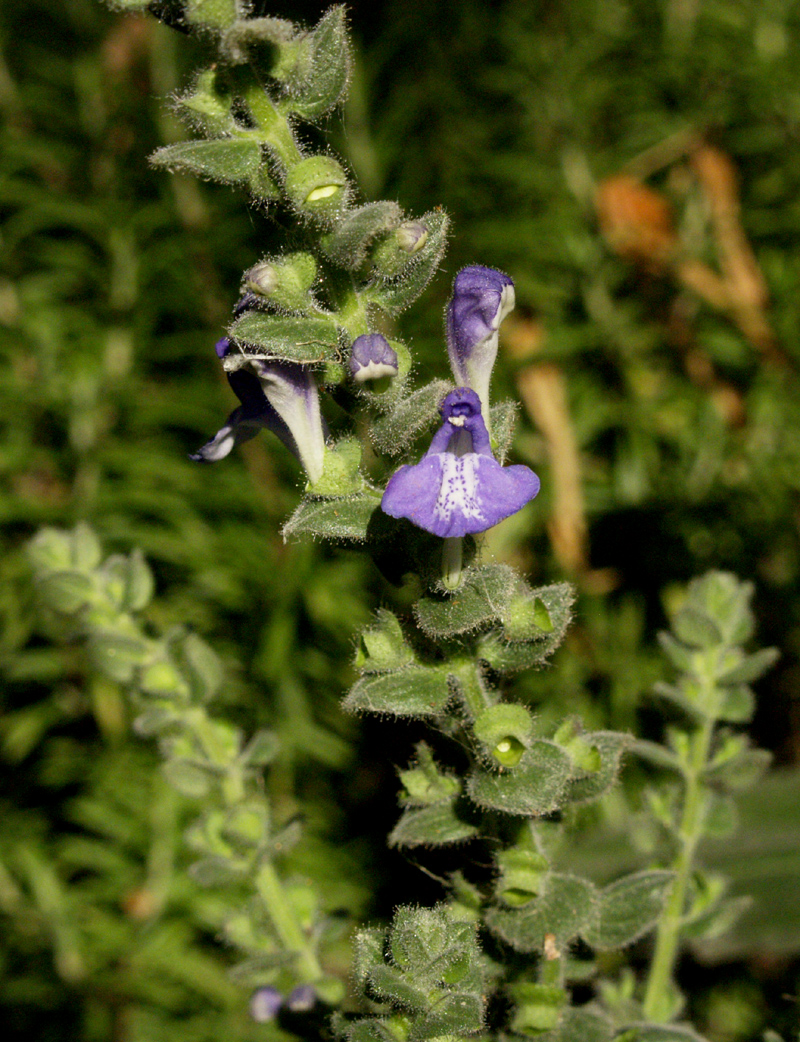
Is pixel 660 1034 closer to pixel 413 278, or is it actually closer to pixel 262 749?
pixel 262 749

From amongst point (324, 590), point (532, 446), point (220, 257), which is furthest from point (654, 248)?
point (324, 590)

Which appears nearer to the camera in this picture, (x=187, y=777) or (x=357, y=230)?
(x=357, y=230)

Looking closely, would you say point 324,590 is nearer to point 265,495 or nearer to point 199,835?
point 265,495

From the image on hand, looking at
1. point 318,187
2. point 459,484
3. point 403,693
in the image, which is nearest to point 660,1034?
point 403,693

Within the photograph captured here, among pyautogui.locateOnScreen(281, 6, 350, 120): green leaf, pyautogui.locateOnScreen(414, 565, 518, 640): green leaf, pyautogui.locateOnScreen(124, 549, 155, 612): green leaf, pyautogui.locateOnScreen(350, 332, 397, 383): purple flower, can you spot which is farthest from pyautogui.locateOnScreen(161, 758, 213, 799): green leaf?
pyautogui.locateOnScreen(281, 6, 350, 120): green leaf

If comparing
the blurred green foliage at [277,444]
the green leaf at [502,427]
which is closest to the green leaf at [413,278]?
the green leaf at [502,427]

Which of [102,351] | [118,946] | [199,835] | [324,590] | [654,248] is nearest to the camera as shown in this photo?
[199,835]
